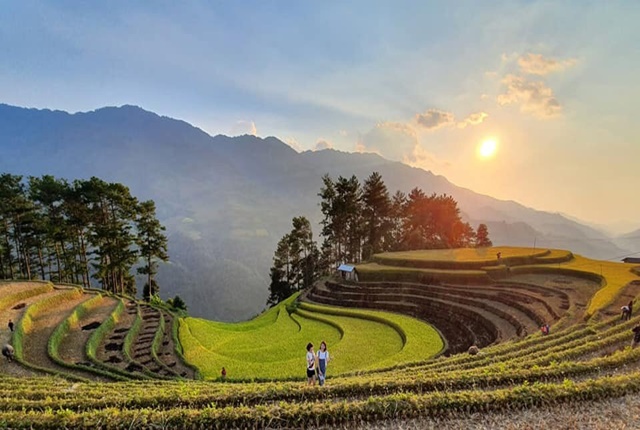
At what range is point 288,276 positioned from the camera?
5947cm

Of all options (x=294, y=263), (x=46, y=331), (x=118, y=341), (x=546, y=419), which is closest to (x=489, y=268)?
(x=546, y=419)

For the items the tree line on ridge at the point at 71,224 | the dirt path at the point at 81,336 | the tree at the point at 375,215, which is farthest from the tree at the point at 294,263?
the dirt path at the point at 81,336

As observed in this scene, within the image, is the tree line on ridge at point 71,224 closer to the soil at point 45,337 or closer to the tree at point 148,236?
the tree at point 148,236

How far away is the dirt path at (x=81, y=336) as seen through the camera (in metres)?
20.3

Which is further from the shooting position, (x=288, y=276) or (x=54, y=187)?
(x=288, y=276)

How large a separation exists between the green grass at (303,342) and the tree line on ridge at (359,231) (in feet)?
81.7

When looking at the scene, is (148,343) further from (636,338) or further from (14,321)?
(636,338)

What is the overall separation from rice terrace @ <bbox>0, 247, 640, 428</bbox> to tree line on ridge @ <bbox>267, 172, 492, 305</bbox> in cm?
1654

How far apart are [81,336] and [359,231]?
1734 inches

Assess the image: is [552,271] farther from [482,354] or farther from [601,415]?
[601,415]

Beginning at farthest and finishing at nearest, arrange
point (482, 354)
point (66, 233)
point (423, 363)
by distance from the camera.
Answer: point (66, 233), point (423, 363), point (482, 354)

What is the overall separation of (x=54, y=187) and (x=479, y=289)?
154ft

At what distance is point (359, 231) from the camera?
5956cm


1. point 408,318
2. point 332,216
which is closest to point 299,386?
point 408,318
